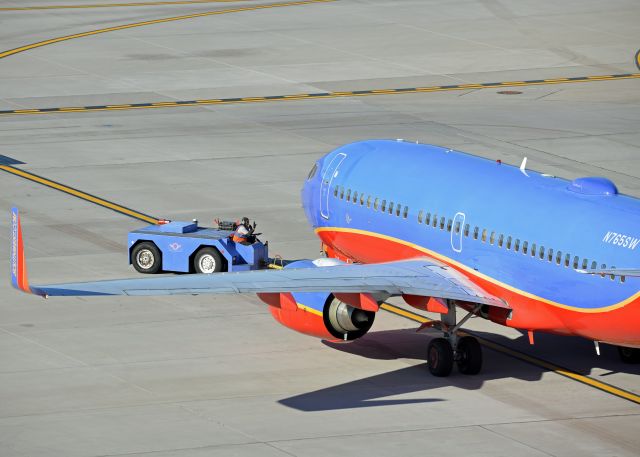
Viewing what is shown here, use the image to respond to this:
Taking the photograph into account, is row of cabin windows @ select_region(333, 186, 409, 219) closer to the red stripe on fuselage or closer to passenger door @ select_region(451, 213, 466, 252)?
the red stripe on fuselage

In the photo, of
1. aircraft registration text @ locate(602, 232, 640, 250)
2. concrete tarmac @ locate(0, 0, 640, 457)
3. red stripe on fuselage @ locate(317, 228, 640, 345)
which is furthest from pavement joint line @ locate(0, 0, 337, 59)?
aircraft registration text @ locate(602, 232, 640, 250)

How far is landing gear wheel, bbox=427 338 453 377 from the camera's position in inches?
1594

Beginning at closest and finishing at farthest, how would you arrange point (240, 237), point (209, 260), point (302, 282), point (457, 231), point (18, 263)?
1. point (18, 263)
2. point (302, 282)
3. point (457, 231)
4. point (240, 237)
5. point (209, 260)

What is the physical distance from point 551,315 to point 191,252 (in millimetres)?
16514

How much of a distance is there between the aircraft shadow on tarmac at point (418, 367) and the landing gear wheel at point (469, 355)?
0.26 meters

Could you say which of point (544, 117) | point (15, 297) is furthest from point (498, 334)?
point (544, 117)

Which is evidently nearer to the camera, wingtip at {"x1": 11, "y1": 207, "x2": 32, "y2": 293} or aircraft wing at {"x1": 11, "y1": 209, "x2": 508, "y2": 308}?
aircraft wing at {"x1": 11, "y1": 209, "x2": 508, "y2": 308}

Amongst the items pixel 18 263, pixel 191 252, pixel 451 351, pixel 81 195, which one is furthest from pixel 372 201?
pixel 81 195

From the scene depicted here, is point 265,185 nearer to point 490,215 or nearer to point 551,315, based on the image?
point 490,215

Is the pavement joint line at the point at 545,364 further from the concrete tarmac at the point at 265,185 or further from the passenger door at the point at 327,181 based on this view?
the passenger door at the point at 327,181

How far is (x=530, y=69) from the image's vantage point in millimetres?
90688

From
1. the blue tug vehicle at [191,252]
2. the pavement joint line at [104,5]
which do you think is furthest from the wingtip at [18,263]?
the pavement joint line at [104,5]

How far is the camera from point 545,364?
4219 centimetres

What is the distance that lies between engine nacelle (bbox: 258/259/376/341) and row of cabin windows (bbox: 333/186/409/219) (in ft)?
13.8
